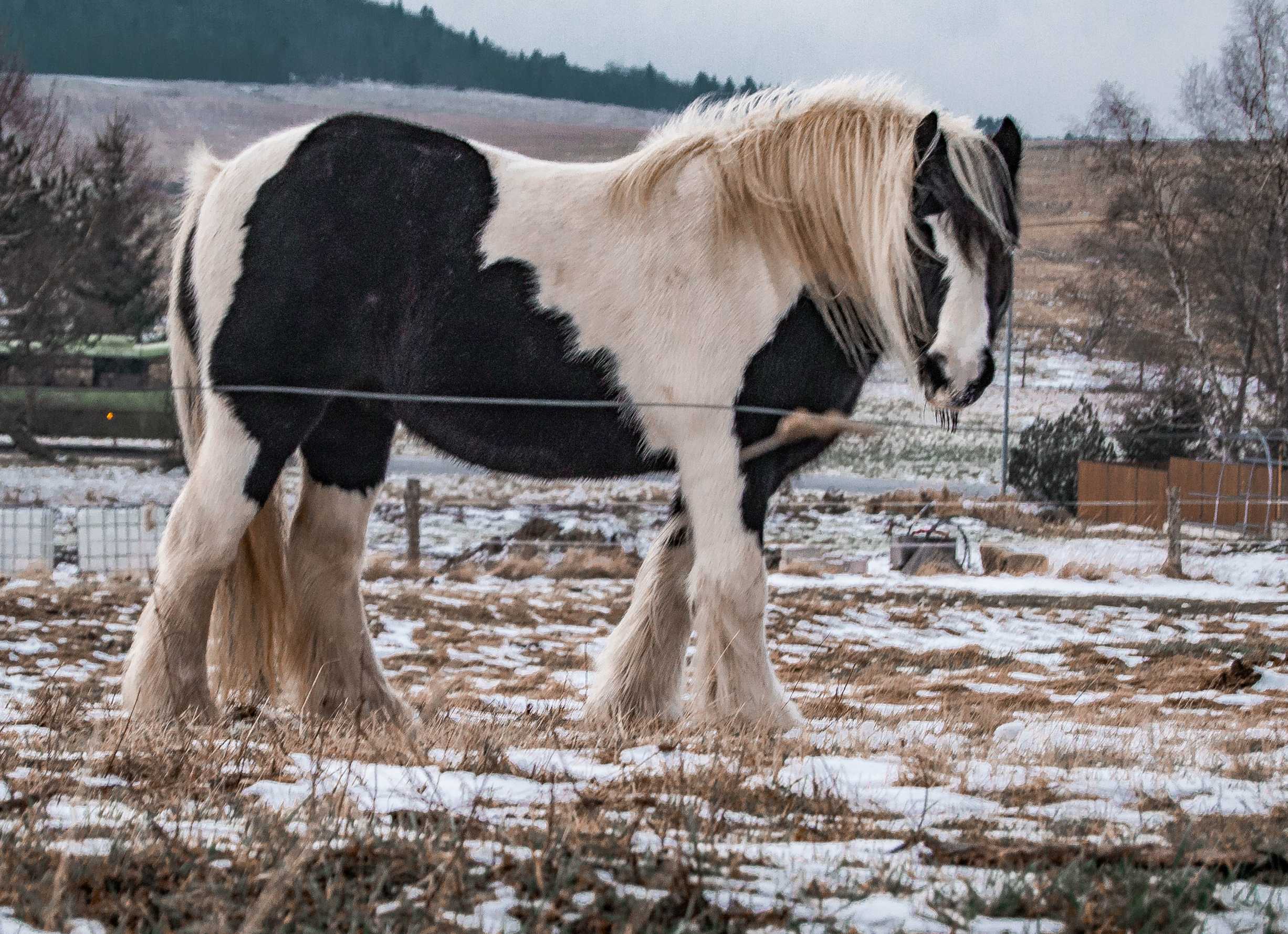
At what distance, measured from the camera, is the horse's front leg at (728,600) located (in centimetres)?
369

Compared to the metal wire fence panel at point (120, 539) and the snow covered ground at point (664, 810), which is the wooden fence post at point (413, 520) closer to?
the metal wire fence panel at point (120, 539)

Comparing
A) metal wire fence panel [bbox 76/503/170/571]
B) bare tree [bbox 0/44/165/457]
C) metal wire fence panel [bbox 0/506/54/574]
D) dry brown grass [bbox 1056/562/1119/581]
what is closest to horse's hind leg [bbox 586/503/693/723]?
dry brown grass [bbox 1056/562/1119/581]

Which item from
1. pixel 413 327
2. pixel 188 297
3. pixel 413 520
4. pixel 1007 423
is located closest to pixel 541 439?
pixel 413 327

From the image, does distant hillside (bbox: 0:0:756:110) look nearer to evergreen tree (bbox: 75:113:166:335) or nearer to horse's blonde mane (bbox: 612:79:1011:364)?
evergreen tree (bbox: 75:113:166:335)

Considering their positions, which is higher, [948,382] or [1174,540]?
[948,382]

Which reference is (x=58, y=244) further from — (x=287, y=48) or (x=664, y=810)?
(x=287, y=48)

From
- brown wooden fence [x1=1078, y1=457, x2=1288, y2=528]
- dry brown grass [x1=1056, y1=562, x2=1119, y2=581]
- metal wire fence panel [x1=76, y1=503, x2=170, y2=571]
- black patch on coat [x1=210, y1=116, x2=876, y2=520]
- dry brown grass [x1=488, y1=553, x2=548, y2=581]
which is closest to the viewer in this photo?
black patch on coat [x1=210, y1=116, x2=876, y2=520]

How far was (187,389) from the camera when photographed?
4.18m

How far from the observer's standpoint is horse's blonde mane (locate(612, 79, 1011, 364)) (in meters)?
3.62

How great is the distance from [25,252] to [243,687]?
23566 mm

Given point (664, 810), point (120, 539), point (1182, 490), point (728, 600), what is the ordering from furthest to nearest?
point (1182, 490), point (120, 539), point (728, 600), point (664, 810)

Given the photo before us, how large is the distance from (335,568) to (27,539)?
1156 centimetres

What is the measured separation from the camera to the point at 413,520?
42.6 ft

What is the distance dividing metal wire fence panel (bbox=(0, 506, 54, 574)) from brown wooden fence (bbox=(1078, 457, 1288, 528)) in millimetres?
12994
